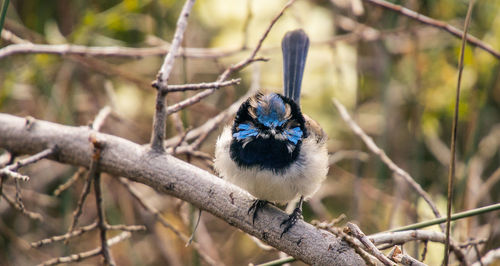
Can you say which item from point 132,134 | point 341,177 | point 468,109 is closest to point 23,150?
point 132,134

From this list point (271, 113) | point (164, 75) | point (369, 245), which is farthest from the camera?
point (271, 113)

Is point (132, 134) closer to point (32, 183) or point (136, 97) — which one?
point (136, 97)

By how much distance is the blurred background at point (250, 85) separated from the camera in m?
4.20

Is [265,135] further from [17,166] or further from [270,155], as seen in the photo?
[17,166]

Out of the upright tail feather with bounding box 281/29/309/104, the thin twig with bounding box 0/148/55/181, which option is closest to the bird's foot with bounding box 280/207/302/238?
the upright tail feather with bounding box 281/29/309/104

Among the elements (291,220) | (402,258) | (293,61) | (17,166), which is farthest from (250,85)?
(402,258)

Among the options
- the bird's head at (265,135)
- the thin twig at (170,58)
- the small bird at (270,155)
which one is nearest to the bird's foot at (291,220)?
the small bird at (270,155)

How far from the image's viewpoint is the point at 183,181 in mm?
2465

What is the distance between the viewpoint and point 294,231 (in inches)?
93.3

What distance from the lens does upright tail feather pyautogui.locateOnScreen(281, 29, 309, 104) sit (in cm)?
335

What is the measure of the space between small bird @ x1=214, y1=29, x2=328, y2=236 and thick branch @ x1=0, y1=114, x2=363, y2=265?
9 cm

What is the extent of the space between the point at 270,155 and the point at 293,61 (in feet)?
3.02

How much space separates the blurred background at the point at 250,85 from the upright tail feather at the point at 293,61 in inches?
28.1

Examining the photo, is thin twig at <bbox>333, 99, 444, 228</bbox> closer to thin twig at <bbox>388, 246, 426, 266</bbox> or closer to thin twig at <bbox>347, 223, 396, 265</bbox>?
thin twig at <bbox>388, 246, 426, 266</bbox>
